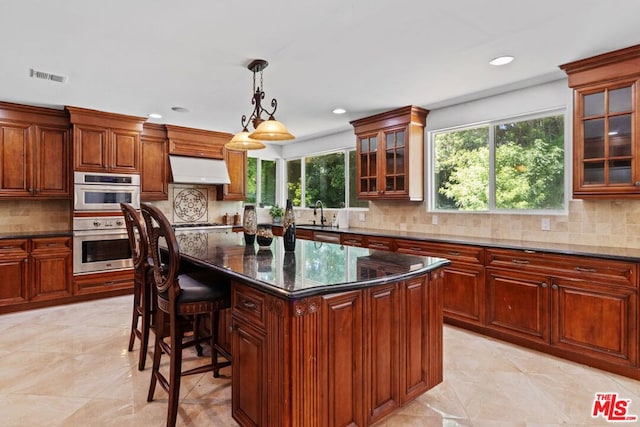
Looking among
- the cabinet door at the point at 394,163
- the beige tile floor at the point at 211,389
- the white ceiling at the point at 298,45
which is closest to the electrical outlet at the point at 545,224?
the beige tile floor at the point at 211,389

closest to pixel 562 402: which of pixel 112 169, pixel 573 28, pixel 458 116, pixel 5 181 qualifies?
pixel 573 28

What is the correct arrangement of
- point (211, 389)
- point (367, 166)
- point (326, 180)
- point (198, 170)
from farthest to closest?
1. point (326, 180)
2. point (198, 170)
3. point (367, 166)
4. point (211, 389)

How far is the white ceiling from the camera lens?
85.8 inches

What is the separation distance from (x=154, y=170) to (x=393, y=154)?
135 inches

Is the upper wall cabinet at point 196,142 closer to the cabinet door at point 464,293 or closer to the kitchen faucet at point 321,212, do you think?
the kitchen faucet at point 321,212

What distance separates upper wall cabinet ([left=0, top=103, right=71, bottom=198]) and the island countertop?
284 centimetres

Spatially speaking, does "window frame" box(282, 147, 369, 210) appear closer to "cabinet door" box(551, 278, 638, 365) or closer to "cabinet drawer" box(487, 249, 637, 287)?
"cabinet drawer" box(487, 249, 637, 287)

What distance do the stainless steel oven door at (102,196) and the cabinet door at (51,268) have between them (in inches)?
18.5

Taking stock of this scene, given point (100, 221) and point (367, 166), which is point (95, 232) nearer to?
point (100, 221)

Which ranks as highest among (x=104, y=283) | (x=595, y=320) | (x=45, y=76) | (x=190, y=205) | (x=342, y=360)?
(x=45, y=76)

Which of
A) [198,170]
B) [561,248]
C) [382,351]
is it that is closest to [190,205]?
[198,170]

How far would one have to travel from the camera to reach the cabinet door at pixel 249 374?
5.54ft

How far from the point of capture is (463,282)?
354 centimetres

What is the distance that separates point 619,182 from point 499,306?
1.38 meters
